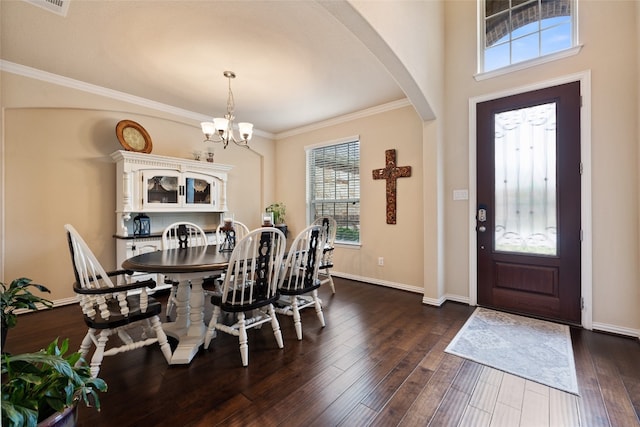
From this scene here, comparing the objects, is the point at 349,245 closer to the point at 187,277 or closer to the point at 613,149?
the point at 187,277

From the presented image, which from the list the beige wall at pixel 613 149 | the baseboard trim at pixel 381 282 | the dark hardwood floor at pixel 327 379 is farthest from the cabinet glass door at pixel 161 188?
the beige wall at pixel 613 149

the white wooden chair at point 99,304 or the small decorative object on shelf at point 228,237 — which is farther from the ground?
the small decorative object on shelf at point 228,237

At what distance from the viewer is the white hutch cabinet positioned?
351 cm

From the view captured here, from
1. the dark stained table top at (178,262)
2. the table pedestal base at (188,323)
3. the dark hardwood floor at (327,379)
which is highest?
the dark stained table top at (178,262)

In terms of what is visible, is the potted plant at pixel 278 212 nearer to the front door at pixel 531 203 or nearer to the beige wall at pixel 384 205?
the beige wall at pixel 384 205

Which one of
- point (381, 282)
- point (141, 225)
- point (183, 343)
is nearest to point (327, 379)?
point (183, 343)

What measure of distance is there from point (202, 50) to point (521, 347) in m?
3.84

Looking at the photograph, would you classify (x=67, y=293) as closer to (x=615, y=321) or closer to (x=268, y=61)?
(x=268, y=61)

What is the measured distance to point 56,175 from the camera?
3.27 meters

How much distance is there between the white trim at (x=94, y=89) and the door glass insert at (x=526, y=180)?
4.19 metres

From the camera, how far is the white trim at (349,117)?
3941mm

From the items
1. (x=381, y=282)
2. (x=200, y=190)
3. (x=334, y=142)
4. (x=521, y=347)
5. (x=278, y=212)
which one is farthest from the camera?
(x=278, y=212)

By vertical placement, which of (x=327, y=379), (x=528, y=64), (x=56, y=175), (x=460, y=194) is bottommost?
(x=327, y=379)

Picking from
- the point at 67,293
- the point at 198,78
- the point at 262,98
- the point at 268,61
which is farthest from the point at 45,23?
the point at 67,293
